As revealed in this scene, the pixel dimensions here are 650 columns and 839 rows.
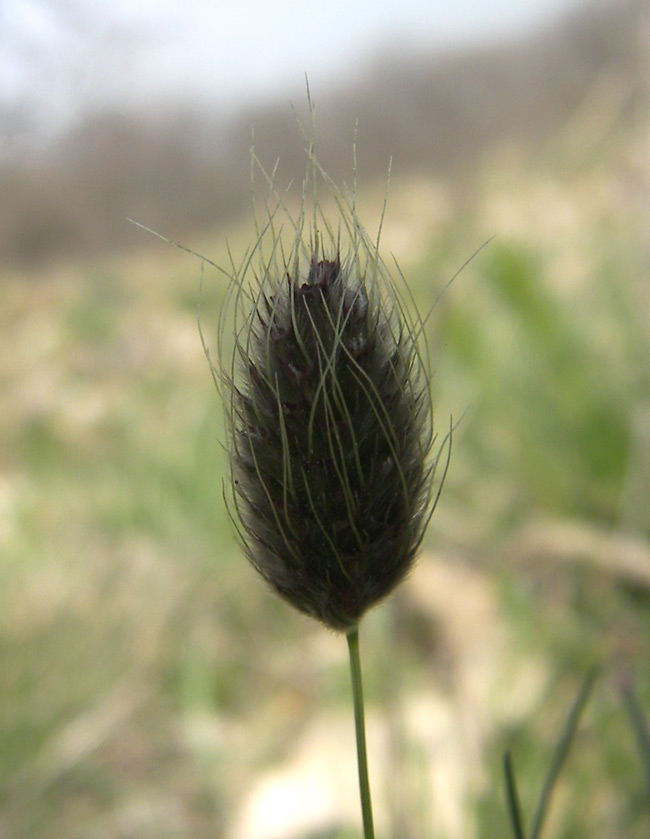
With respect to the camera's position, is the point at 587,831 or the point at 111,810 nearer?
the point at 587,831

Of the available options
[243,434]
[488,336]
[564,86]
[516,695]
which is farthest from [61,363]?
[564,86]

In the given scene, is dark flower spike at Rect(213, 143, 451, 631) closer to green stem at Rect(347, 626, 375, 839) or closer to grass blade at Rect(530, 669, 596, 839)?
green stem at Rect(347, 626, 375, 839)

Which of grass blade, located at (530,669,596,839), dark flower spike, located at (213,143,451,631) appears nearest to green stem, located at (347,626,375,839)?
dark flower spike, located at (213,143,451,631)

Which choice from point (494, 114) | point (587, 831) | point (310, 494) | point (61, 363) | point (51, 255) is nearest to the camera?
point (310, 494)

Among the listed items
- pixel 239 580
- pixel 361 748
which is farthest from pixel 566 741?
pixel 239 580

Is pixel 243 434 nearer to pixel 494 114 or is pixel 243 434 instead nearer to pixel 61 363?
pixel 61 363

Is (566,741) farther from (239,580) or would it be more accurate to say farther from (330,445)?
(239,580)

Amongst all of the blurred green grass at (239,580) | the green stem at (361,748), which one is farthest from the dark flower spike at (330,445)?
the blurred green grass at (239,580)
